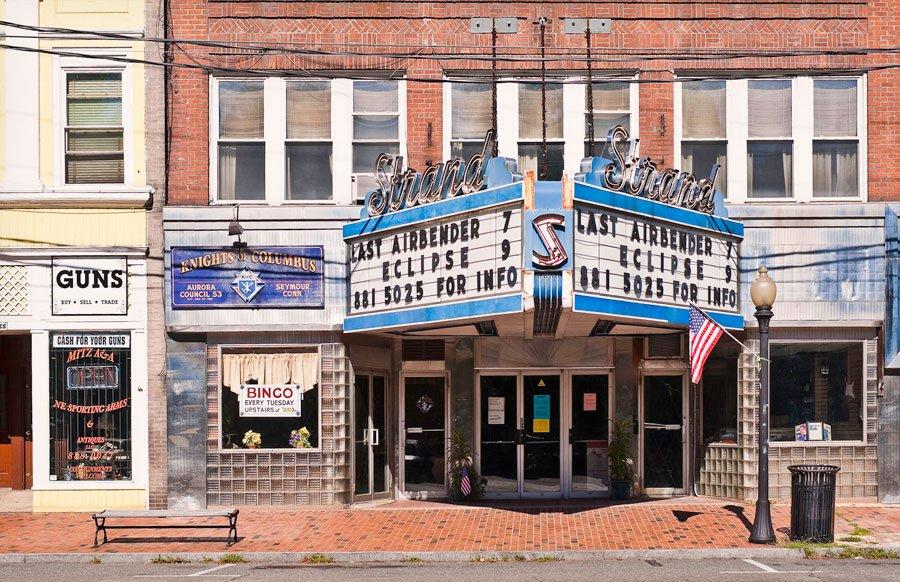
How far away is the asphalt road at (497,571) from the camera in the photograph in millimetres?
12125

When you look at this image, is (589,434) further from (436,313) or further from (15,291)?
(15,291)

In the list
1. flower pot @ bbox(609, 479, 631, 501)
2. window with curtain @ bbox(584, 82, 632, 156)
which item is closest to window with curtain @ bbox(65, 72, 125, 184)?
window with curtain @ bbox(584, 82, 632, 156)

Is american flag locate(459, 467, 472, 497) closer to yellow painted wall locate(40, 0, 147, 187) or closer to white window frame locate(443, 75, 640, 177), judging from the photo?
white window frame locate(443, 75, 640, 177)

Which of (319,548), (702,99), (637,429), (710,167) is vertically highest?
(702,99)

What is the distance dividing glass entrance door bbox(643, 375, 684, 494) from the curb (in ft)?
15.6

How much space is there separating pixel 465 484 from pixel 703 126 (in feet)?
24.1

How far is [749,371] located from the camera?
17391 mm

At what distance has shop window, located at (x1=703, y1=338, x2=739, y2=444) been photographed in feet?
57.8

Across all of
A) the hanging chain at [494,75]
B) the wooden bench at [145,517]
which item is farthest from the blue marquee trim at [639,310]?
the wooden bench at [145,517]

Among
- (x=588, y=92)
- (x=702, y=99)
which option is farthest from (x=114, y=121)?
(x=702, y=99)

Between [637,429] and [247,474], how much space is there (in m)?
6.78

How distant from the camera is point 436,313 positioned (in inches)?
609

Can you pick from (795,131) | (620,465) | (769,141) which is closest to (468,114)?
(769,141)

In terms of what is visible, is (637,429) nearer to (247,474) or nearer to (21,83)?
(247,474)
